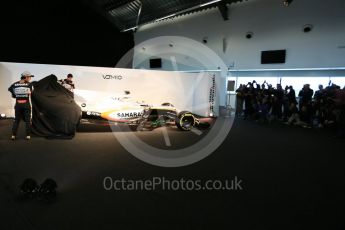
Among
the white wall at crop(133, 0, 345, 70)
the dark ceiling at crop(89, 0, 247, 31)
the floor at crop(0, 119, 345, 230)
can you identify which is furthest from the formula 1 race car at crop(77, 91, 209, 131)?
the dark ceiling at crop(89, 0, 247, 31)

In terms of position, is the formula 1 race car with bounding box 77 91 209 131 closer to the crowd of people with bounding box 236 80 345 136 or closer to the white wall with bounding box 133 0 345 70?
the crowd of people with bounding box 236 80 345 136

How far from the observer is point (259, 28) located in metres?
10.4

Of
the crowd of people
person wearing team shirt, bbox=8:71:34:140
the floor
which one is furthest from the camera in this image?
the crowd of people

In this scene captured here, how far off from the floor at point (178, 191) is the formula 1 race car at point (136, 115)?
0.65m

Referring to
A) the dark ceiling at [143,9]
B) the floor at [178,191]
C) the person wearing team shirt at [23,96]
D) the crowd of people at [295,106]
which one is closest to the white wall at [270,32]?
the dark ceiling at [143,9]

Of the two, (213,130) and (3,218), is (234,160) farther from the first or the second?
(3,218)

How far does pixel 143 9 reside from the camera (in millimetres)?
13078

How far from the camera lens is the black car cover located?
5281 mm

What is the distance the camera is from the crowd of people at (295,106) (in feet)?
23.9

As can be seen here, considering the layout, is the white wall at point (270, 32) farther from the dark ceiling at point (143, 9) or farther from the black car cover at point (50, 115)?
the black car cover at point (50, 115)

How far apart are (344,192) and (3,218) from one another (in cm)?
370

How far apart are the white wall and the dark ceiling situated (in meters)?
0.66

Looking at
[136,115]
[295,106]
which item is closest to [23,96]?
[136,115]

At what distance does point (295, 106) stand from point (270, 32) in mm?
3564
